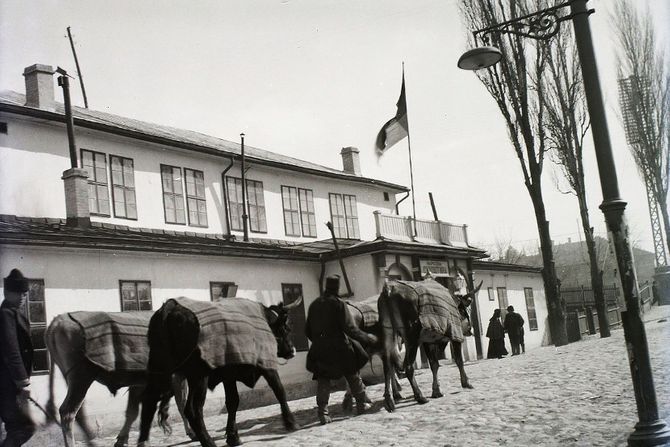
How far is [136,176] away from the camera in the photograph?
18.3m

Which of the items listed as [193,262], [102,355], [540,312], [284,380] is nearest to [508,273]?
[540,312]

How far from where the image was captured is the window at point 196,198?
64.9 ft

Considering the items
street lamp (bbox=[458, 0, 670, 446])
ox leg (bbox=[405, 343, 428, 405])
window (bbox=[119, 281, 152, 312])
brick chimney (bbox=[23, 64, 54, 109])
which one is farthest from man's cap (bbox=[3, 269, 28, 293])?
brick chimney (bbox=[23, 64, 54, 109])

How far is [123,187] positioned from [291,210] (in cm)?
686

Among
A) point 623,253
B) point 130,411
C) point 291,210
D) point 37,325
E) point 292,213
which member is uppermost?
point 291,210

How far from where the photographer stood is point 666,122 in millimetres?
23984

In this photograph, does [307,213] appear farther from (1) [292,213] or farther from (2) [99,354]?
(2) [99,354]

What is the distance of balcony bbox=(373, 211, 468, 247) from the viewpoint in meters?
21.3

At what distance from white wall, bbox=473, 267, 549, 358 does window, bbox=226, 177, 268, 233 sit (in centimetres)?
974

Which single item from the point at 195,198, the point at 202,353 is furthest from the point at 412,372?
the point at 195,198

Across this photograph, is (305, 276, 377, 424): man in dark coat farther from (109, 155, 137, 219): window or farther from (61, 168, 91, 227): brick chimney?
(109, 155, 137, 219): window

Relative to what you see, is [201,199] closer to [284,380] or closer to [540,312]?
[284,380]

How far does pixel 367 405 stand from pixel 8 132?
10.1 meters

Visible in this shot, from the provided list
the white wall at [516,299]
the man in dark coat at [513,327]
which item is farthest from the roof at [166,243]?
the white wall at [516,299]
